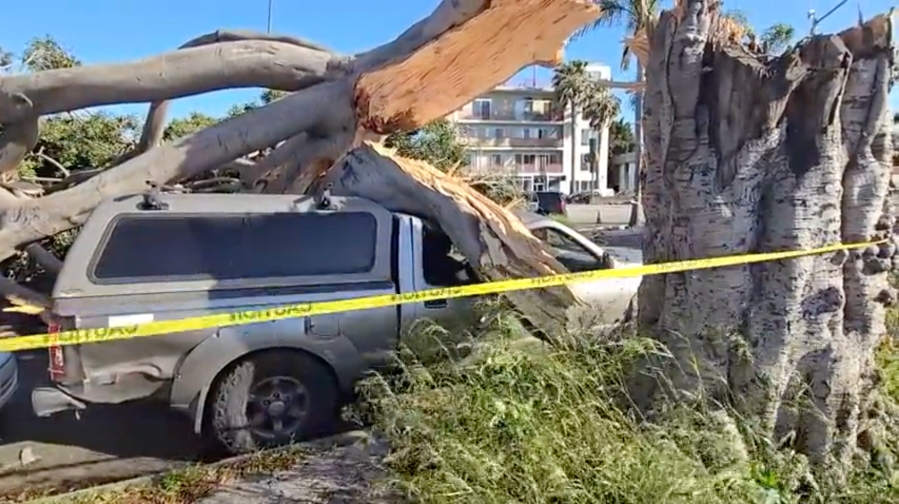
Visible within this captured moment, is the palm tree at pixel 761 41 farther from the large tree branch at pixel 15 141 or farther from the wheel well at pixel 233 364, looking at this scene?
the large tree branch at pixel 15 141

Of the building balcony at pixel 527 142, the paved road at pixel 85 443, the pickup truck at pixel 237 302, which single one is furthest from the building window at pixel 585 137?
the paved road at pixel 85 443

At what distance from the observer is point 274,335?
477 centimetres

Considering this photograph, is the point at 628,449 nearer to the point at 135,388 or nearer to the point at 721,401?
the point at 721,401

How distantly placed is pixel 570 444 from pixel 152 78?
22.5ft

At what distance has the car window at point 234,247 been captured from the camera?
4.66m

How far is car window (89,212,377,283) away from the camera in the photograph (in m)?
4.66

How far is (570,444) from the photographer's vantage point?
3.06 metres

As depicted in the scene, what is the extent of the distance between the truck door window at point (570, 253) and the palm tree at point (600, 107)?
48.2 metres

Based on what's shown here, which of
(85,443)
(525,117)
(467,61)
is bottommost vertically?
(85,443)

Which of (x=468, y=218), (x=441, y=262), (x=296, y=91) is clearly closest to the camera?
(x=441, y=262)

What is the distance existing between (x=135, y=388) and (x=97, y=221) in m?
1.14

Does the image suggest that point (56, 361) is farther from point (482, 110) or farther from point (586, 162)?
point (586, 162)

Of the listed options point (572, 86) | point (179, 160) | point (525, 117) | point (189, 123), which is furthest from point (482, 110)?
point (179, 160)

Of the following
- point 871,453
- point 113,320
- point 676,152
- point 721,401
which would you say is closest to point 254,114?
point 113,320
